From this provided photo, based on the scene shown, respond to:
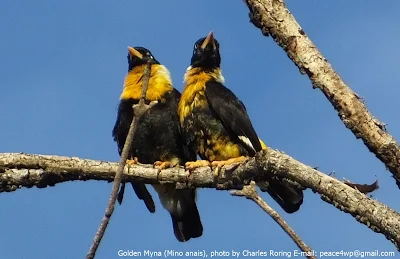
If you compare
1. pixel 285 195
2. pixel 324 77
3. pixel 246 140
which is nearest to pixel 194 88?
pixel 246 140

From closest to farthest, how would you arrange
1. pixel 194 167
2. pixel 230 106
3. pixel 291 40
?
1. pixel 291 40
2. pixel 194 167
3. pixel 230 106

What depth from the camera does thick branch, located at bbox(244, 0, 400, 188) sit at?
4.26 meters

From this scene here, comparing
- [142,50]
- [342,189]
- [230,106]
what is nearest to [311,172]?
[342,189]

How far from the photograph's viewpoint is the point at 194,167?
20.8 ft

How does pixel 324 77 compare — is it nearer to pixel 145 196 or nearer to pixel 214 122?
pixel 214 122

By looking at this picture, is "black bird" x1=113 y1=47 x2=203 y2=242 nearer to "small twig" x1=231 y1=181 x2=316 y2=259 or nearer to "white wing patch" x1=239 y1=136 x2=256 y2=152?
"white wing patch" x1=239 y1=136 x2=256 y2=152

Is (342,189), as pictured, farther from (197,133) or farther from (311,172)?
(197,133)

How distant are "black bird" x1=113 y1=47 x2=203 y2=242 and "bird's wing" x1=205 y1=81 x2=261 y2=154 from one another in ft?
2.03

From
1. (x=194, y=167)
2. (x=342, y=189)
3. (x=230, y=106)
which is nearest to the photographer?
(x=342, y=189)

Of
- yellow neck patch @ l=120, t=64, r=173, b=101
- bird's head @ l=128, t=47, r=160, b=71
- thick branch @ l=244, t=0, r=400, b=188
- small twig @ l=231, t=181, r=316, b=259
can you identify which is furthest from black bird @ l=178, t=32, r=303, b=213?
small twig @ l=231, t=181, r=316, b=259

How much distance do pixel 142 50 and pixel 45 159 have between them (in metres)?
3.40

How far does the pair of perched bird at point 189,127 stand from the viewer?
23.4 feet

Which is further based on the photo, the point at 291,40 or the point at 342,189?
the point at 291,40

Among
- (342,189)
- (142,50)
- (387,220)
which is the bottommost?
(387,220)
